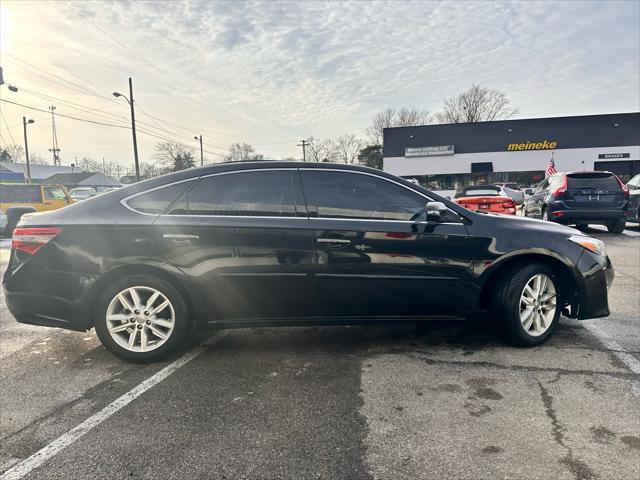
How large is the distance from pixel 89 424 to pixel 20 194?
1410cm

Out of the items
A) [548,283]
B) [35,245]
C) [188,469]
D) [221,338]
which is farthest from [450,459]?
[35,245]

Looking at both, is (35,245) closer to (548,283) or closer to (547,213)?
(548,283)

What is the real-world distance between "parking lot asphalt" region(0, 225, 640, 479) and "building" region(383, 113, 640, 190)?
34.7m

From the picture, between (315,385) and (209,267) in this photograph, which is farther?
(209,267)

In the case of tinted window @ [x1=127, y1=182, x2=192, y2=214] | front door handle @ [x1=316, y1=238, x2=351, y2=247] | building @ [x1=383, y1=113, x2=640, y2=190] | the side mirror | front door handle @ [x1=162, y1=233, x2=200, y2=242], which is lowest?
front door handle @ [x1=316, y1=238, x2=351, y2=247]

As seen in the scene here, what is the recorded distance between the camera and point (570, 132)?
35.8 m

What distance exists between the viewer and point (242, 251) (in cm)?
331

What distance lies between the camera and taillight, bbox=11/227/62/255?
131 inches

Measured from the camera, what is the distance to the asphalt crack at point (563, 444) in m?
2.01

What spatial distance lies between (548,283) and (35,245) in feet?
14.3

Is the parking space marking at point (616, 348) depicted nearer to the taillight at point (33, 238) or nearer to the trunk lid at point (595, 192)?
the taillight at point (33, 238)

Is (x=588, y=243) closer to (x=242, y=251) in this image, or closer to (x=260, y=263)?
(x=260, y=263)

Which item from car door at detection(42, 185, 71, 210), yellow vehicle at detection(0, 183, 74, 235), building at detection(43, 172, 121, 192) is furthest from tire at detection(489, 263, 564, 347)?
building at detection(43, 172, 121, 192)

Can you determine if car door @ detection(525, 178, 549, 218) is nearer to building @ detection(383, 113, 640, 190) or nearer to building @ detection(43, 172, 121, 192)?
building @ detection(383, 113, 640, 190)
